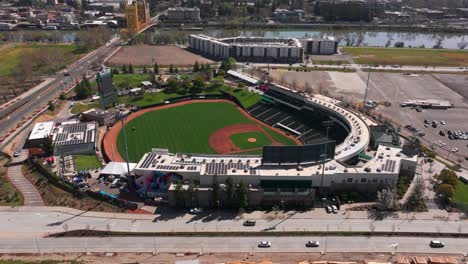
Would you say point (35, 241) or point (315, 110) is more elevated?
point (315, 110)

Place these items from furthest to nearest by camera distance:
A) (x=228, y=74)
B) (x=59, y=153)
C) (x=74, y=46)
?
(x=74, y=46) < (x=228, y=74) < (x=59, y=153)

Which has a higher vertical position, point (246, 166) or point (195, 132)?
point (246, 166)

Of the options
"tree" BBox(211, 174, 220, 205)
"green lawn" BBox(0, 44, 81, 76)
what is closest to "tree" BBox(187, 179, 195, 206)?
"tree" BBox(211, 174, 220, 205)

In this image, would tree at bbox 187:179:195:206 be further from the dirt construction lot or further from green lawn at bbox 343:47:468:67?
green lawn at bbox 343:47:468:67

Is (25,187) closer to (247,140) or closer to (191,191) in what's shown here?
(191,191)

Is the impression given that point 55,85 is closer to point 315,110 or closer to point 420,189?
point 315,110

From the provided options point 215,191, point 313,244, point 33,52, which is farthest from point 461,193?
point 33,52

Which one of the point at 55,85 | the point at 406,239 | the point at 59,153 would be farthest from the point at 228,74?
the point at 406,239

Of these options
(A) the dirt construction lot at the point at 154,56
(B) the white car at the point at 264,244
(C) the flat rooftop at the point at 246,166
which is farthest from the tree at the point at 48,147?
(A) the dirt construction lot at the point at 154,56
